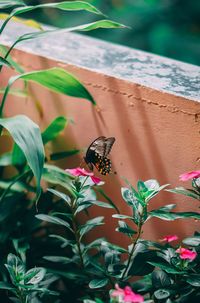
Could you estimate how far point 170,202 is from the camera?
4.65 ft

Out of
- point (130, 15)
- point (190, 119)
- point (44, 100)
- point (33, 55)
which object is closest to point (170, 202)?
point (190, 119)

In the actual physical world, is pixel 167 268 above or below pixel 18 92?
below

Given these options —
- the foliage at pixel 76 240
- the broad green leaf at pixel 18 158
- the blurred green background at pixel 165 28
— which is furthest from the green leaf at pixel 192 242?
the blurred green background at pixel 165 28

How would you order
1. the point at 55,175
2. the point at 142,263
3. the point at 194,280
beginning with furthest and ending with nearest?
1. the point at 55,175
2. the point at 142,263
3. the point at 194,280

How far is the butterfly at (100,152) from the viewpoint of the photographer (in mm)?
1281

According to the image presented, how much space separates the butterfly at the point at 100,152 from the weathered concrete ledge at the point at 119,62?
0.70 feet

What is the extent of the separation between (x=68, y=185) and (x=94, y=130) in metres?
0.19

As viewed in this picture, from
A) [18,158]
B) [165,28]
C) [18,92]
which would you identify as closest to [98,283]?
[18,158]

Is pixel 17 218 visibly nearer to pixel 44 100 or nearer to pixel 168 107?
pixel 44 100

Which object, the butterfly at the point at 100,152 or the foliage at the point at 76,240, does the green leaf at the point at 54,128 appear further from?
the butterfly at the point at 100,152

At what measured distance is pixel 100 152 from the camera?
1316mm

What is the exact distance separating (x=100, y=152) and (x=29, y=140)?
241mm

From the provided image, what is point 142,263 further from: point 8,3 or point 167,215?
point 8,3

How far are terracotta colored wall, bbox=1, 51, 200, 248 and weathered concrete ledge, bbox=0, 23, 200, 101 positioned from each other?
3 centimetres
